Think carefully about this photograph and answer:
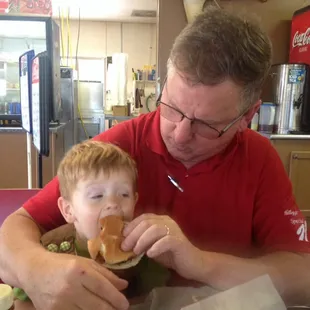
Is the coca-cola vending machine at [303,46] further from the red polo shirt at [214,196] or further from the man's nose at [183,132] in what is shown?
the man's nose at [183,132]

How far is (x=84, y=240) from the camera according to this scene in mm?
880

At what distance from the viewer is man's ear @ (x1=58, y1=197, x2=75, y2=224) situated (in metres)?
0.92

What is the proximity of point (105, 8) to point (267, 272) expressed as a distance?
6419mm

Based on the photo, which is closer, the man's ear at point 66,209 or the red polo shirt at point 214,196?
the man's ear at point 66,209

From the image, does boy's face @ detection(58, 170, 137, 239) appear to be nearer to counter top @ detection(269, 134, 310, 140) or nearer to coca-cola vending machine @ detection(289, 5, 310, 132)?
A: counter top @ detection(269, 134, 310, 140)

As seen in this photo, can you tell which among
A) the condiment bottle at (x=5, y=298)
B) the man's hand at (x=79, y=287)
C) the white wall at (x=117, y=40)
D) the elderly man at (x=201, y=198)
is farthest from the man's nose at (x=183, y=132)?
the white wall at (x=117, y=40)

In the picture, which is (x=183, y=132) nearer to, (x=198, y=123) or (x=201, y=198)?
(x=198, y=123)

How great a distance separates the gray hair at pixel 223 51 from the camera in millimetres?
872

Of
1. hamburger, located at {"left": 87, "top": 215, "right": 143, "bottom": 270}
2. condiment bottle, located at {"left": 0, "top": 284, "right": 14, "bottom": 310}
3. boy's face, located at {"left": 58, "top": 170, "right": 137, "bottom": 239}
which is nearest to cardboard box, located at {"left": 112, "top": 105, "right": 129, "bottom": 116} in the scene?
boy's face, located at {"left": 58, "top": 170, "right": 137, "bottom": 239}

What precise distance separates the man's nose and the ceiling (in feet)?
17.9

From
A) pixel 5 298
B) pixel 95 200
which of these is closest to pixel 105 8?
pixel 95 200

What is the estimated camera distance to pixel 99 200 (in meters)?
0.85

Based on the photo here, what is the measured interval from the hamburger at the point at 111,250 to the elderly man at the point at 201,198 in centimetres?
2

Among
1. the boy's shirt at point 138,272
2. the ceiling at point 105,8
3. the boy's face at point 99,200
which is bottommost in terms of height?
the boy's shirt at point 138,272
